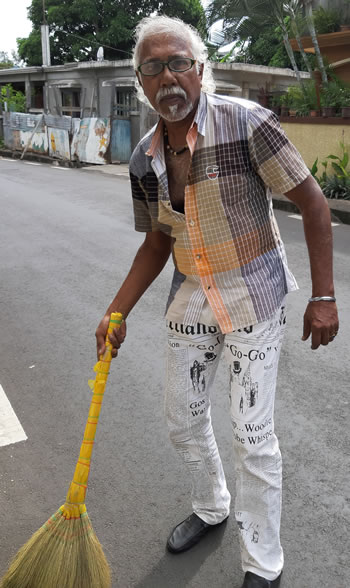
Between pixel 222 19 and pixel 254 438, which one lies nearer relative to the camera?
pixel 254 438

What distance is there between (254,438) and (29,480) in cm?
132

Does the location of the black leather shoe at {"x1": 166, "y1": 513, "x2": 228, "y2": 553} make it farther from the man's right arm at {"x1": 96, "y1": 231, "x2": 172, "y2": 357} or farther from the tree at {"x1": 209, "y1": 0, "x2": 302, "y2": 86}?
the tree at {"x1": 209, "y1": 0, "x2": 302, "y2": 86}

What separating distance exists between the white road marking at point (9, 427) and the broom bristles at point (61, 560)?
116cm

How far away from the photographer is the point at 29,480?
283 centimetres

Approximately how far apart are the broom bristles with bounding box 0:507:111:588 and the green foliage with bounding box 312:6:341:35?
12.3 meters

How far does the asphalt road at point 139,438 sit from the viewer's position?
7.71 feet

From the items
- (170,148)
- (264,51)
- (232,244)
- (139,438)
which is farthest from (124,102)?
(232,244)

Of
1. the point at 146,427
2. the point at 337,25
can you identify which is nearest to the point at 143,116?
the point at 337,25

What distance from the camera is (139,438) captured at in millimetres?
3172

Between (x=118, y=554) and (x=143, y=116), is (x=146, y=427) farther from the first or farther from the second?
(x=143, y=116)

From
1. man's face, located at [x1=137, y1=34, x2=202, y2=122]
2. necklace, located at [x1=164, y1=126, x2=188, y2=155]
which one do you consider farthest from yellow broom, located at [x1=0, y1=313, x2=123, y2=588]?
man's face, located at [x1=137, y1=34, x2=202, y2=122]

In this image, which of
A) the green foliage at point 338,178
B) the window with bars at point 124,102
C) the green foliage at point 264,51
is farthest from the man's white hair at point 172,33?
the green foliage at point 264,51

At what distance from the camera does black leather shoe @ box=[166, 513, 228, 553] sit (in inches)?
93.3

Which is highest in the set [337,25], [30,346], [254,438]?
[337,25]
